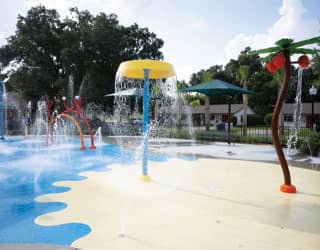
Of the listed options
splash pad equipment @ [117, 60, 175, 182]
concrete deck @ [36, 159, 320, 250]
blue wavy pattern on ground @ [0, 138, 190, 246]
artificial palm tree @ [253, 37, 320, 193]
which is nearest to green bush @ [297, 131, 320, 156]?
concrete deck @ [36, 159, 320, 250]

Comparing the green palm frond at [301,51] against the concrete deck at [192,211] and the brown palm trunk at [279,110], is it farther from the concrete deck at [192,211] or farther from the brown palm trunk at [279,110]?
the concrete deck at [192,211]

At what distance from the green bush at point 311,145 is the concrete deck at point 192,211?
3798 millimetres

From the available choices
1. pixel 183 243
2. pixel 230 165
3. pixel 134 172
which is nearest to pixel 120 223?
pixel 183 243

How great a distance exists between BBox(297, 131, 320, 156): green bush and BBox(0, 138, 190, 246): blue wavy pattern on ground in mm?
5519

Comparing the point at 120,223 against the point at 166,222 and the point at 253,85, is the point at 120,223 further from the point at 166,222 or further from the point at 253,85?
the point at 253,85

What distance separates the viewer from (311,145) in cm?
1005

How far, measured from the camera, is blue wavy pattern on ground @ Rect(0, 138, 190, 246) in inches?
128

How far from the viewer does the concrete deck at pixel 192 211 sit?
310 centimetres

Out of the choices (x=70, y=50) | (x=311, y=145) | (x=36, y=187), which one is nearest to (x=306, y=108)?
(x=311, y=145)

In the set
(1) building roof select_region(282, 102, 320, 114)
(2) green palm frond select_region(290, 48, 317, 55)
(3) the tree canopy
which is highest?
(3) the tree canopy

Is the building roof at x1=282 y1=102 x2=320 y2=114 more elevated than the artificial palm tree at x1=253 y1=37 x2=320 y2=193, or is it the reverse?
the building roof at x1=282 y1=102 x2=320 y2=114

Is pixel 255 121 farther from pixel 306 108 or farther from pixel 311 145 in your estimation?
pixel 311 145

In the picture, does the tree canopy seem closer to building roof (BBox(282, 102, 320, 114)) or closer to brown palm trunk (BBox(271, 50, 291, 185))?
brown palm trunk (BBox(271, 50, 291, 185))

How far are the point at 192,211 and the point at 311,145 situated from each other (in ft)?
26.4
